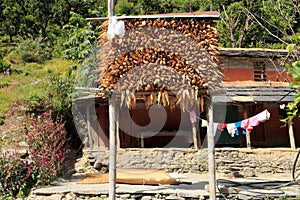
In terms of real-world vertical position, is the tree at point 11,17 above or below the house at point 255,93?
above

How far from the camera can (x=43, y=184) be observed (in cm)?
907

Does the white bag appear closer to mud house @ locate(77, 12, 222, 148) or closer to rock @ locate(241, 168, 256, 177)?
mud house @ locate(77, 12, 222, 148)

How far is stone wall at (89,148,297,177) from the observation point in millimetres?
12133

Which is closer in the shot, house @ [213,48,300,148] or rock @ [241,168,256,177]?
rock @ [241,168,256,177]

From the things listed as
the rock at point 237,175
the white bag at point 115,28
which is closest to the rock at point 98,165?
the rock at point 237,175

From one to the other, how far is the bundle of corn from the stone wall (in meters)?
5.71

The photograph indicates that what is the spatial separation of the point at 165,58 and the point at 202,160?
255 inches

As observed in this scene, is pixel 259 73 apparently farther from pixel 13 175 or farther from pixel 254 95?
pixel 13 175

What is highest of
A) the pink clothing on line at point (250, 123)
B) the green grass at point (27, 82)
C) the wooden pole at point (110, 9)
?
the wooden pole at point (110, 9)

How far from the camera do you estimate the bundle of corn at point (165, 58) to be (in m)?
6.88

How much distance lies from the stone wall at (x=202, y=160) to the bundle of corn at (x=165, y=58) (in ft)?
18.7

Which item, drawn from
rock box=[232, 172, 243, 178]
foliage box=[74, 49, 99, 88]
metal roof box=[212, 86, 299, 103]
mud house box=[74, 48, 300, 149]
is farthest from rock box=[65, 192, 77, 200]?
metal roof box=[212, 86, 299, 103]

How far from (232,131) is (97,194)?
17.8ft

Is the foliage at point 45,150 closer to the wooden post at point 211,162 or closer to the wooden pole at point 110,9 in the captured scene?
the wooden pole at point 110,9
